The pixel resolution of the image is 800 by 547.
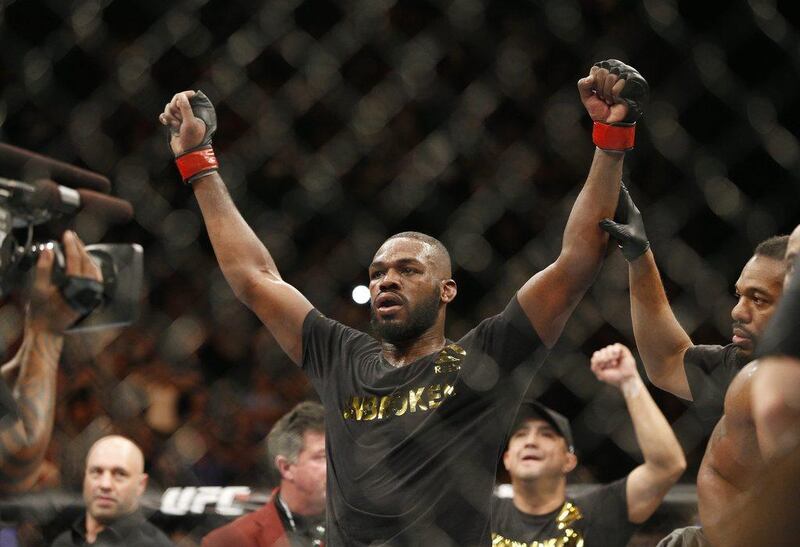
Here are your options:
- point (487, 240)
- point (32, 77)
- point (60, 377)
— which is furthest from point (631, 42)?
point (60, 377)

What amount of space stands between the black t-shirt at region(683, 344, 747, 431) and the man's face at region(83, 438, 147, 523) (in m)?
1.58

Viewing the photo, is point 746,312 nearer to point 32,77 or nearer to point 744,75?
point 744,75

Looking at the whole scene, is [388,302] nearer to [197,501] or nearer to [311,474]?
[311,474]

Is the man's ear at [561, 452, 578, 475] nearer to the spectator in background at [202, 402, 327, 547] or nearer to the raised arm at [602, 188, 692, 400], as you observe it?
the spectator in background at [202, 402, 327, 547]

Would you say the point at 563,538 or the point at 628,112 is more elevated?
the point at 628,112

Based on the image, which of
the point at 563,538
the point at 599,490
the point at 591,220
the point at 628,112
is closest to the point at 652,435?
the point at 599,490

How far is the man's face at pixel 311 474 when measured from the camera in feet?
8.46

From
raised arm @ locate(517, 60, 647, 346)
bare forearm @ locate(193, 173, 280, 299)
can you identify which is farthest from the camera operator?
raised arm @ locate(517, 60, 647, 346)

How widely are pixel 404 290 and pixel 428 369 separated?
20cm

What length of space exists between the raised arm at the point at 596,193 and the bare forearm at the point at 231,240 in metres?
0.62

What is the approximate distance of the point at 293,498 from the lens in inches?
102

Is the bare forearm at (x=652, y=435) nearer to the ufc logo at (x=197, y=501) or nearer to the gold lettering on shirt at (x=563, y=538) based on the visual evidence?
the gold lettering on shirt at (x=563, y=538)

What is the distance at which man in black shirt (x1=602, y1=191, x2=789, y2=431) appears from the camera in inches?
67.4

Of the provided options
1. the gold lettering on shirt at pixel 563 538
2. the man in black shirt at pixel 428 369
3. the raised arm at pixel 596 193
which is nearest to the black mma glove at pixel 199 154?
the man in black shirt at pixel 428 369
